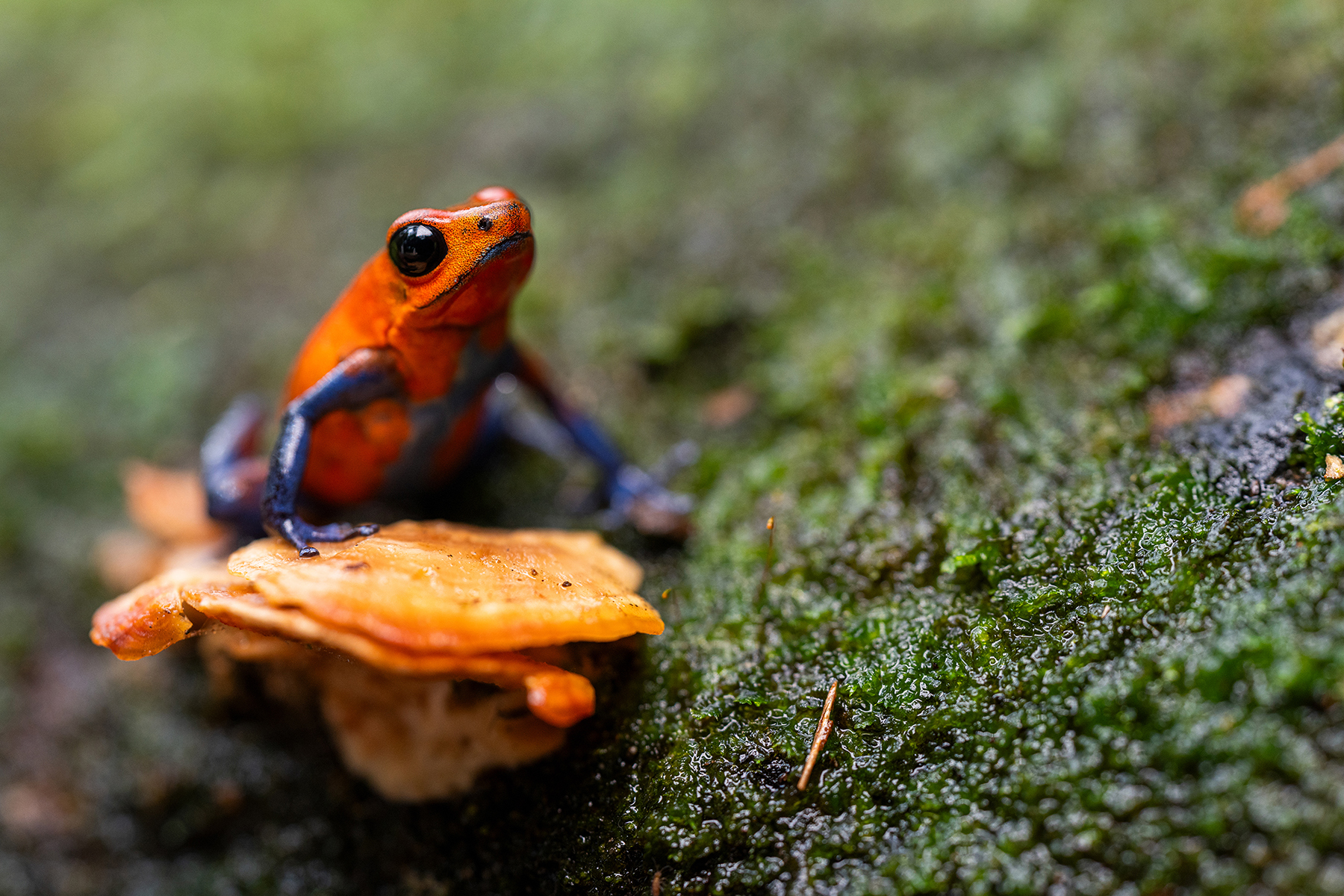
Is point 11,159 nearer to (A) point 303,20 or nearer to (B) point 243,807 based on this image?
(A) point 303,20

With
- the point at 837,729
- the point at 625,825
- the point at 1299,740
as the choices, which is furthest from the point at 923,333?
the point at 625,825

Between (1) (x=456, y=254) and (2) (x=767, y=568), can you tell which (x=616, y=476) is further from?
(1) (x=456, y=254)

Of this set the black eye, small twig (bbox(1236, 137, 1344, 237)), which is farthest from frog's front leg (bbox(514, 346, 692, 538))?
small twig (bbox(1236, 137, 1344, 237))

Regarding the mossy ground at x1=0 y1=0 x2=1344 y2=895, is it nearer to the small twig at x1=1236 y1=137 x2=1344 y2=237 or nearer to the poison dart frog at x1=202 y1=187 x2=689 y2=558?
the small twig at x1=1236 y1=137 x2=1344 y2=237

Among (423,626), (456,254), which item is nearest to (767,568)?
(423,626)

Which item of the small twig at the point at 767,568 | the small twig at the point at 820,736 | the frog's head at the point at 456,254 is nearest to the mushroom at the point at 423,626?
the small twig at the point at 767,568

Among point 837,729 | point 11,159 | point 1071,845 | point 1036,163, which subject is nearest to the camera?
point 1071,845
